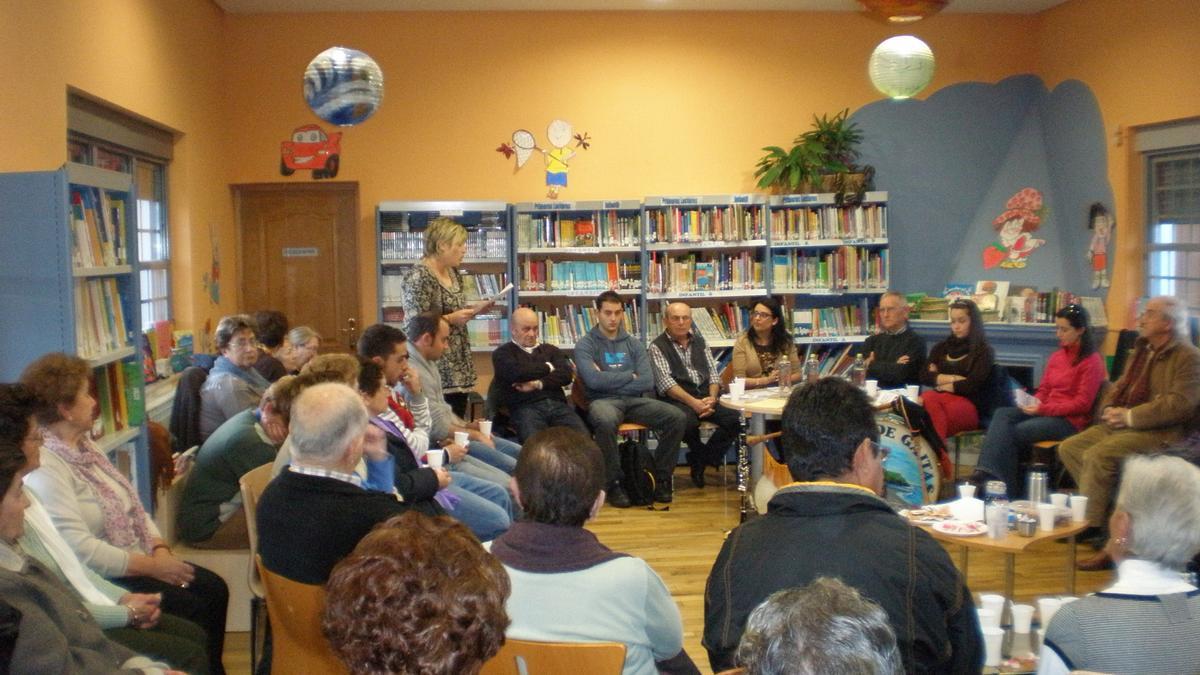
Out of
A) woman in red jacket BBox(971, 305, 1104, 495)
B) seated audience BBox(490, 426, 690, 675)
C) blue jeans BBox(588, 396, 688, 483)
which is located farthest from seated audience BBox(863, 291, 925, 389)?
seated audience BBox(490, 426, 690, 675)

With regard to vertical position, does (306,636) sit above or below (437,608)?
below

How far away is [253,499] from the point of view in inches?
148

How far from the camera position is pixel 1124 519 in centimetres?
263

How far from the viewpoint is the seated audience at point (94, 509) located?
3.29 meters

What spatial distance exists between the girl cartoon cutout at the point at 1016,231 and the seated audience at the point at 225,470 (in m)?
6.47

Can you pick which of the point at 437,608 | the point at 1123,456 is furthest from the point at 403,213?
the point at 437,608

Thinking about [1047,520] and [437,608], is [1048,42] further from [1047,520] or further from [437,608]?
[437,608]

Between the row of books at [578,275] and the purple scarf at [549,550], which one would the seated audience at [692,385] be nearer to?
the row of books at [578,275]

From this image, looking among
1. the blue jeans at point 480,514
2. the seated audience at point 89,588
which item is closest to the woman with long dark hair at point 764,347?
the blue jeans at point 480,514

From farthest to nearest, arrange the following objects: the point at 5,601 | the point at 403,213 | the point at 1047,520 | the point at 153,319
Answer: the point at 403,213, the point at 153,319, the point at 1047,520, the point at 5,601

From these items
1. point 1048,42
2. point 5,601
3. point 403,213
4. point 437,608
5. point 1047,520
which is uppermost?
point 1048,42

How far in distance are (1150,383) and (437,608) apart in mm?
5211

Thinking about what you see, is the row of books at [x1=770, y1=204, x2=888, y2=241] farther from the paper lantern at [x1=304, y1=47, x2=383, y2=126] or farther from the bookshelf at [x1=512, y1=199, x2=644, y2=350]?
the paper lantern at [x1=304, y1=47, x2=383, y2=126]

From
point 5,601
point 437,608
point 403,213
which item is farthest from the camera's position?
point 403,213
